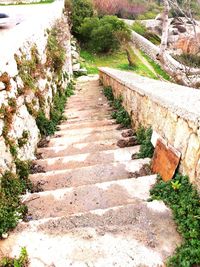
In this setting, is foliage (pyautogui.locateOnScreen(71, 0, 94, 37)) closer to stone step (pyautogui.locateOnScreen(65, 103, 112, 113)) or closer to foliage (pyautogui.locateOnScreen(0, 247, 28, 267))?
stone step (pyautogui.locateOnScreen(65, 103, 112, 113))

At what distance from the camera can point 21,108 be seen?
4746 mm

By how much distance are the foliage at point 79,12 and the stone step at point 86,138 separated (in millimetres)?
16507

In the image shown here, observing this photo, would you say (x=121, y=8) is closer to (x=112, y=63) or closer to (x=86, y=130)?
(x=112, y=63)

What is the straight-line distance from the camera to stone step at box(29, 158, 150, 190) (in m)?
4.05

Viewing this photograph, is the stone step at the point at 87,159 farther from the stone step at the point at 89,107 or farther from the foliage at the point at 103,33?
the foliage at the point at 103,33

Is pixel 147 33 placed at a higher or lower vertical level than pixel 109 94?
higher

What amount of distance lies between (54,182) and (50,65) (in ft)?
15.4

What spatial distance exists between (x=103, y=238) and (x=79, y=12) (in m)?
20.5

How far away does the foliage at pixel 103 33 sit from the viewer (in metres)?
20.0

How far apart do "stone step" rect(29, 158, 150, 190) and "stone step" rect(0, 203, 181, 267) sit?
3.06ft

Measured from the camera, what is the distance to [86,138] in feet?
19.4

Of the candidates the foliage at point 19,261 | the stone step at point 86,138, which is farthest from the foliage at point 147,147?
the foliage at point 19,261

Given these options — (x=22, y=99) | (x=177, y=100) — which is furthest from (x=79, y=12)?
(x=177, y=100)

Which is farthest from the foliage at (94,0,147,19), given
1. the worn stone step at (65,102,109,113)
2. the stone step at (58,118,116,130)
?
the stone step at (58,118,116,130)
